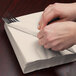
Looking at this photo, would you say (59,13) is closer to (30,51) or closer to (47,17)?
(47,17)

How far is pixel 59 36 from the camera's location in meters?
0.47

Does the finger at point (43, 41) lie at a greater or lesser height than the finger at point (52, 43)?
greater

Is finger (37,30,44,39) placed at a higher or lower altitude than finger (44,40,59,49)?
higher

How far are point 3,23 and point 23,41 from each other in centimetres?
13

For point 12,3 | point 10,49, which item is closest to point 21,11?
point 12,3

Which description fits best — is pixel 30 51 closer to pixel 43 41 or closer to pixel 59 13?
pixel 43 41

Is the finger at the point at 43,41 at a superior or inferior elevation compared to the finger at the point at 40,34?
inferior

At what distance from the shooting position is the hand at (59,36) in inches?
18.6

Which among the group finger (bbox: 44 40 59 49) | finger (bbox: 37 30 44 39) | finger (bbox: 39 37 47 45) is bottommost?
finger (bbox: 44 40 59 49)

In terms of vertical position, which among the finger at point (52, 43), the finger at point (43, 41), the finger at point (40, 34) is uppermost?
the finger at point (40, 34)

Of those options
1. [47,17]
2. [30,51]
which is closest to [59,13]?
[47,17]

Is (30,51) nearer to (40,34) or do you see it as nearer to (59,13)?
(40,34)

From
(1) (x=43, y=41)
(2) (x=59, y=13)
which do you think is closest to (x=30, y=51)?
(1) (x=43, y=41)

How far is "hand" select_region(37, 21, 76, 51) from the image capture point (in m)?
0.47
